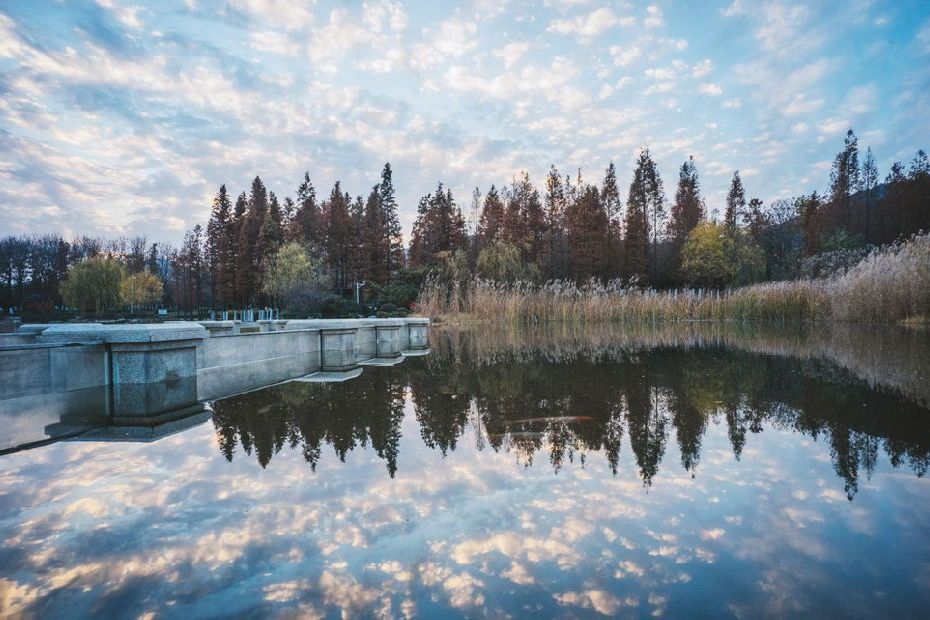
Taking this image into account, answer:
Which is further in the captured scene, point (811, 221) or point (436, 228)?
point (436, 228)

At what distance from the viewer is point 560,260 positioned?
30188mm

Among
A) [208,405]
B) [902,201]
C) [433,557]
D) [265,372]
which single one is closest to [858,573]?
[433,557]

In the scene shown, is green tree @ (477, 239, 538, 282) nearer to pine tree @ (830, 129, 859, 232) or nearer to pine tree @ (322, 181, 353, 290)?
pine tree @ (322, 181, 353, 290)

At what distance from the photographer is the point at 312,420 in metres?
3.28

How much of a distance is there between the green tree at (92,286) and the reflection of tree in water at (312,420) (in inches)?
1343

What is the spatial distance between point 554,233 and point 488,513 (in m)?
31.1

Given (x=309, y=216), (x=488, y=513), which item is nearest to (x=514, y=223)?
(x=309, y=216)

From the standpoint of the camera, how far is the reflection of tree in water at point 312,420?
2.71m

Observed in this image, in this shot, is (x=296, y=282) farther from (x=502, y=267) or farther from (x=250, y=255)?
(x=502, y=267)

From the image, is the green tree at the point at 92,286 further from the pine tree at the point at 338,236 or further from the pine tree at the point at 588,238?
the pine tree at the point at 588,238

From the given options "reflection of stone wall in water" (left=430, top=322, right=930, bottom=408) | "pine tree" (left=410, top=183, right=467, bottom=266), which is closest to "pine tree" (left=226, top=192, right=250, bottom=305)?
"pine tree" (left=410, top=183, right=467, bottom=266)

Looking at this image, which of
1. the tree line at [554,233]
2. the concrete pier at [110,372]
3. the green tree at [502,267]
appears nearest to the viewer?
the concrete pier at [110,372]

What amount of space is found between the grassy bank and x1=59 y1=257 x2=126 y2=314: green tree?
25392 millimetres

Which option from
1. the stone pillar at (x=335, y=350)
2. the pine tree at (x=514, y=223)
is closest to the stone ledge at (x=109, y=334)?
the stone pillar at (x=335, y=350)
